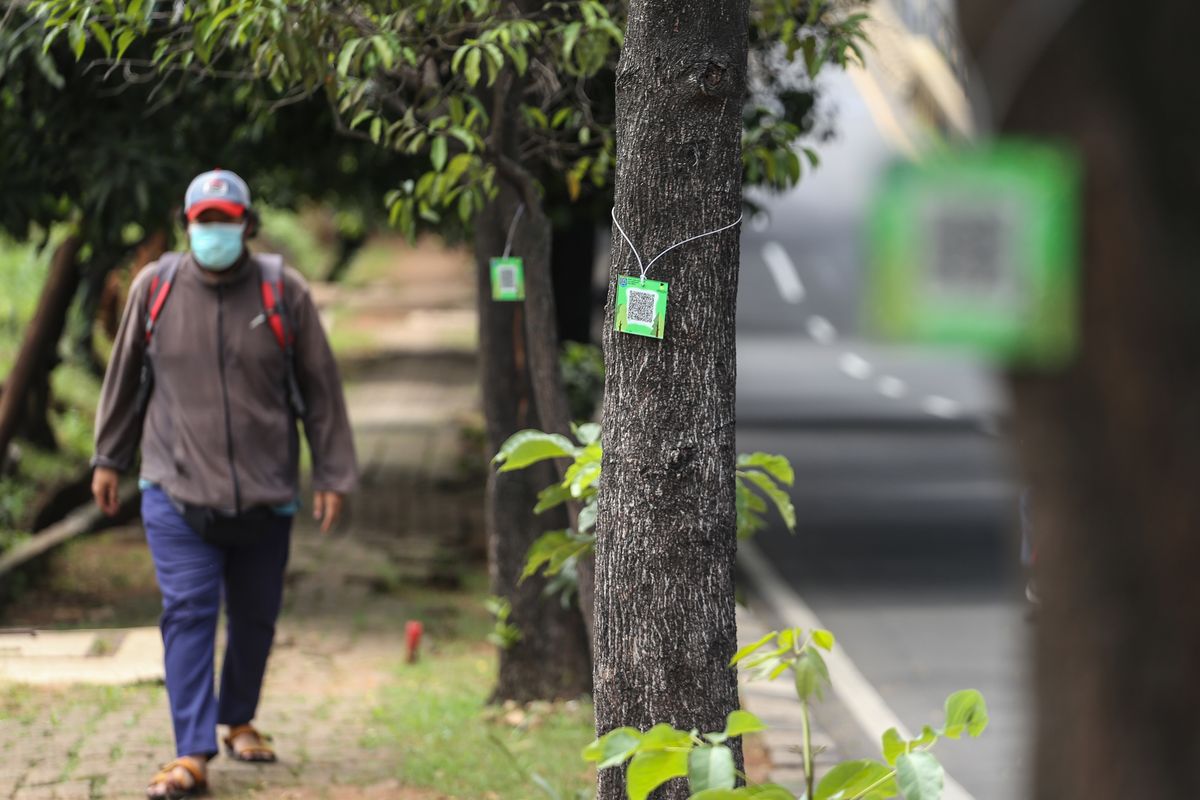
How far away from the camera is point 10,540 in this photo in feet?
36.9

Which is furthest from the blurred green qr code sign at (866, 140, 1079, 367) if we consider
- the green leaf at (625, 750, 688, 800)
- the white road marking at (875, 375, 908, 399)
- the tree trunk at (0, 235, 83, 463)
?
the white road marking at (875, 375, 908, 399)

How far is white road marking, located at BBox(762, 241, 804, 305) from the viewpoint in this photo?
1423 inches

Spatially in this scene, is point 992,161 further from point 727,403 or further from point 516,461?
point 516,461

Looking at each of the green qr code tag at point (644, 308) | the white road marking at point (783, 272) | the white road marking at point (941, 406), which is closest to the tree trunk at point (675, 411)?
the green qr code tag at point (644, 308)

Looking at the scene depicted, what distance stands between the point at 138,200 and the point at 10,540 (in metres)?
2.63

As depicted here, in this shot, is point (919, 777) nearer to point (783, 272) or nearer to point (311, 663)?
point (311, 663)

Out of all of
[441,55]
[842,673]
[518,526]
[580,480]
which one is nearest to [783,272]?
[842,673]

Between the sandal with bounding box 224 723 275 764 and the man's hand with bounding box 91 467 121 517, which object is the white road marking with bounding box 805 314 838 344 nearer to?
the sandal with bounding box 224 723 275 764

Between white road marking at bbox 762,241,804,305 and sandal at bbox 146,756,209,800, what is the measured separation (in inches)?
1171

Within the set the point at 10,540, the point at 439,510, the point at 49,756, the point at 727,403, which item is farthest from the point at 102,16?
the point at 439,510

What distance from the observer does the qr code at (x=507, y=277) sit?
652 centimetres

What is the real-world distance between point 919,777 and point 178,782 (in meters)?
3.21

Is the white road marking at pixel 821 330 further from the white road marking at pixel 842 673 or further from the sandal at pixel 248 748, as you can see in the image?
the sandal at pixel 248 748

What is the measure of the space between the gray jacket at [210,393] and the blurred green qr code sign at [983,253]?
4.61 meters
